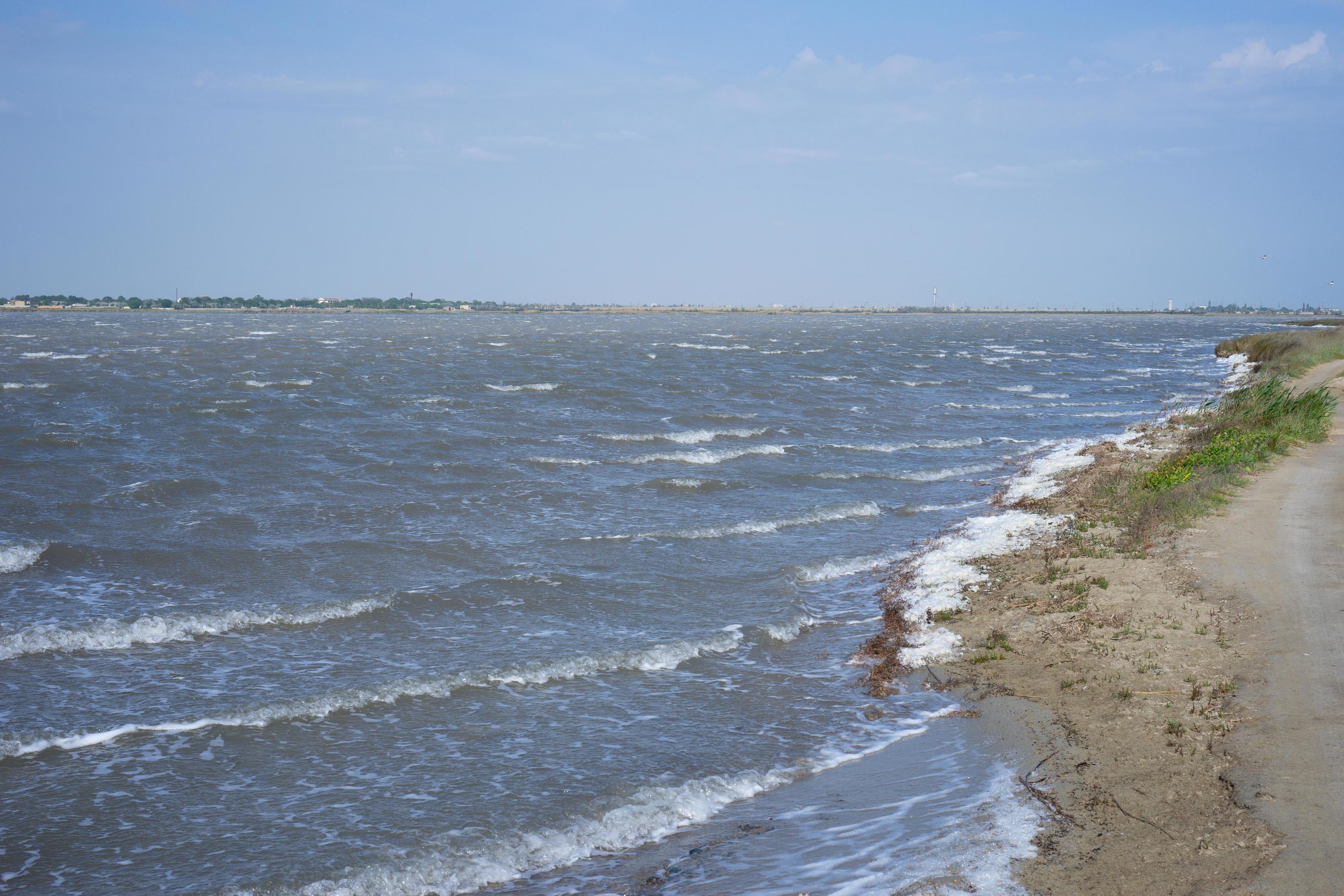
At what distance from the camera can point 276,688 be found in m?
9.85

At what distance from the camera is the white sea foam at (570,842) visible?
6387mm

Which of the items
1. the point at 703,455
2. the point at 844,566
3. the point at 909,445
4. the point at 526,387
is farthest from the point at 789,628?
the point at 526,387

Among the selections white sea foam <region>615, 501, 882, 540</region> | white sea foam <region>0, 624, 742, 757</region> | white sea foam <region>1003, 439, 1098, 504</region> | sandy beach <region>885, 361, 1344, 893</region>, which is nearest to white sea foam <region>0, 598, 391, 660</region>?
white sea foam <region>0, 624, 742, 757</region>

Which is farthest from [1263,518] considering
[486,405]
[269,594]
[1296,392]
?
[486,405]

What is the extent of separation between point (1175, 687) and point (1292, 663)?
109 centimetres

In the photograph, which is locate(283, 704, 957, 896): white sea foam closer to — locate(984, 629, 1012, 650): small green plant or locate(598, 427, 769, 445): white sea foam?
locate(984, 629, 1012, 650): small green plant

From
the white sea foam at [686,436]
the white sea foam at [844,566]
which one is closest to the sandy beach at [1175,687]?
the white sea foam at [844,566]

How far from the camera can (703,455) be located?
2578 centimetres

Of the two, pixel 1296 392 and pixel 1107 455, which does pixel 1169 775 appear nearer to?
pixel 1107 455

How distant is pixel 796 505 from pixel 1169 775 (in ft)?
42.8

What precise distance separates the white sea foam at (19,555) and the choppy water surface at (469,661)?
0.28 feet

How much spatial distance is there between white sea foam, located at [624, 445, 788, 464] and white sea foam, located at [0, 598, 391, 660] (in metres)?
12.9

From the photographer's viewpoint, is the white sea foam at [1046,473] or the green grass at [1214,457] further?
the white sea foam at [1046,473]

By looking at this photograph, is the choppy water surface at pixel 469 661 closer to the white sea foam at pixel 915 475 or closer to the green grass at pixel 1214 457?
the white sea foam at pixel 915 475
